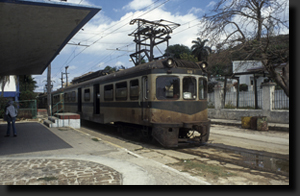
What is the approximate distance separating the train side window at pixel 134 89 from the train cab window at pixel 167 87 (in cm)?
118

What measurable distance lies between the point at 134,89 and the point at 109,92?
2861 millimetres

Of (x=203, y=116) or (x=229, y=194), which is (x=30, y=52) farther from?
(x=229, y=194)

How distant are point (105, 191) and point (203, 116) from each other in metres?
5.68

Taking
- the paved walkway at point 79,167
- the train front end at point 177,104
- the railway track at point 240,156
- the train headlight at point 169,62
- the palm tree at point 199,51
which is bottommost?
the railway track at point 240,156

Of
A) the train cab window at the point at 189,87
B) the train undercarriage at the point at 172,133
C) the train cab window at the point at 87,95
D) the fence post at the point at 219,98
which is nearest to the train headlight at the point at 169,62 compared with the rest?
the train cab window at the point at 189,87

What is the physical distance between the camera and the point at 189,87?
9.16 m

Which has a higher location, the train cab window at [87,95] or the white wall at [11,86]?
the white wall at [11,86]

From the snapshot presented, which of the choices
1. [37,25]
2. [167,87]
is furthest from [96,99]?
[37,25]

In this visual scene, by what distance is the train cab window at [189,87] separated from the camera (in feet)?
29.6

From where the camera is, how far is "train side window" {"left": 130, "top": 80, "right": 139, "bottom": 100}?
31.7 feet

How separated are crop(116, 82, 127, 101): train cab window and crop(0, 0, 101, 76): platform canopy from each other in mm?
2982

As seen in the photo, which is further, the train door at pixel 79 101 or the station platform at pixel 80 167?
the train door at pixel 79 101

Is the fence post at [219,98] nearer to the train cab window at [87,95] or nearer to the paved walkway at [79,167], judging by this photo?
the train cab window at [87,95]

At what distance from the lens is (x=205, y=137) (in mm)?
9094
